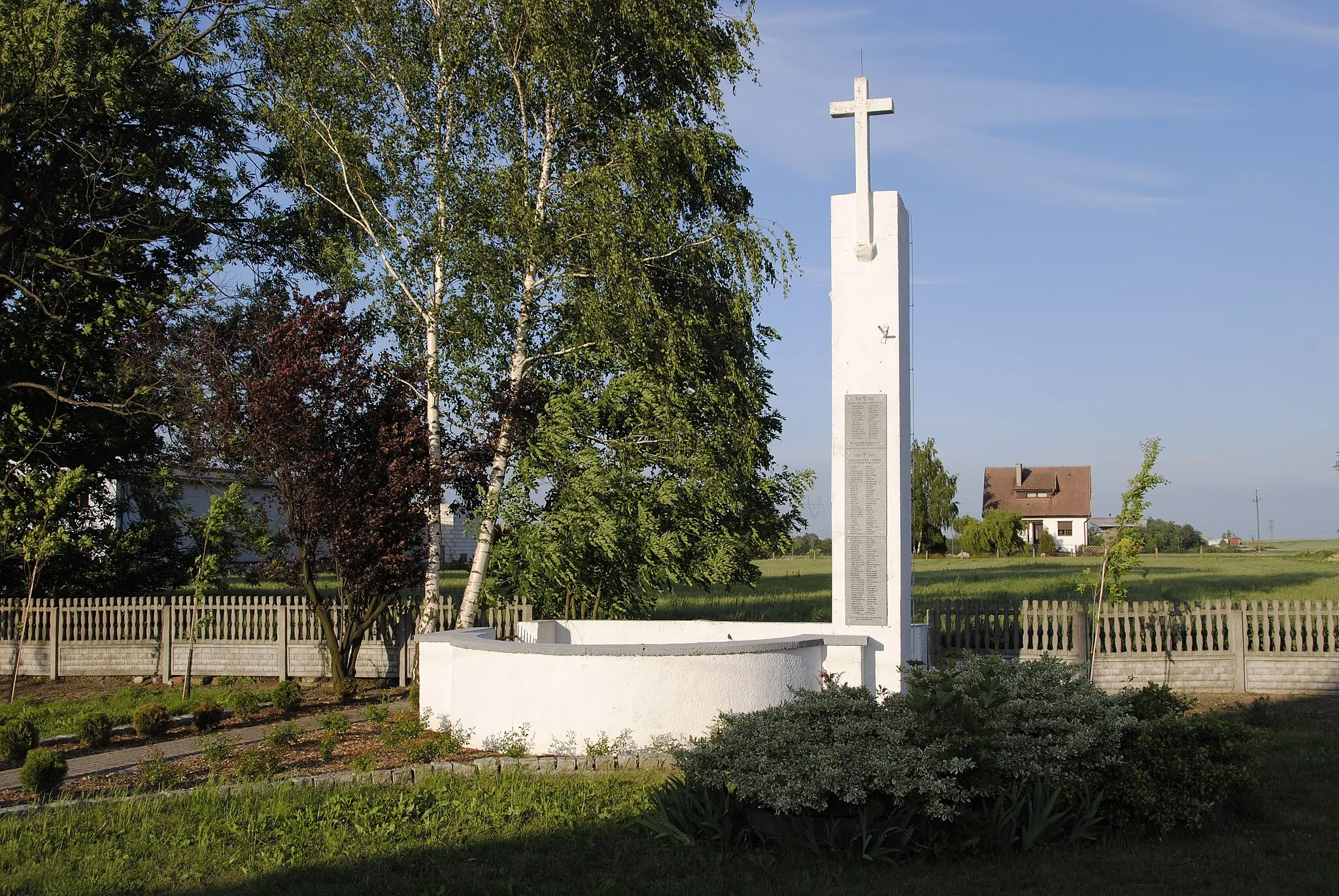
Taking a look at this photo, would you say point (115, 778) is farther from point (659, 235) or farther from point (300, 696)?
point (659, 235)

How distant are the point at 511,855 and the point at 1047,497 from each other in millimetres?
87594

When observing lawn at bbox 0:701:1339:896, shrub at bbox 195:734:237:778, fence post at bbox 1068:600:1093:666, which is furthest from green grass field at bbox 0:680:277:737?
fence post at bbox 1068:600:1093:666

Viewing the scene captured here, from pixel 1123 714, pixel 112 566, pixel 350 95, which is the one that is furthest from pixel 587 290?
pixel 112 566

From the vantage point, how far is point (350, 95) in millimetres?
16484

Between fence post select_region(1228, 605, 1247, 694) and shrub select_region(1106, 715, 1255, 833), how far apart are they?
8.36m

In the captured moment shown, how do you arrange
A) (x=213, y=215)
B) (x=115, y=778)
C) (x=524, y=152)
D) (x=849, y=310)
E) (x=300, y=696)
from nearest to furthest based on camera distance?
(x=115, y=778), (x=849, y=310), (x=300, y=696), (x=524, y=152), (x=213, y=215)

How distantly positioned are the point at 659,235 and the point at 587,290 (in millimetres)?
1368

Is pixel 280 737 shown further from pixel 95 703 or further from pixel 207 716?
pixel 95 703

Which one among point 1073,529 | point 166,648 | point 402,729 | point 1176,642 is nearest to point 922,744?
point 402,729

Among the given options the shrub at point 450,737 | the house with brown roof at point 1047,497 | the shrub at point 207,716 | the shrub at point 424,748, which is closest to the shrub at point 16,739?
the shrub at point 207,716

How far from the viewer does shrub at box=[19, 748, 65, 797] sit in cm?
888

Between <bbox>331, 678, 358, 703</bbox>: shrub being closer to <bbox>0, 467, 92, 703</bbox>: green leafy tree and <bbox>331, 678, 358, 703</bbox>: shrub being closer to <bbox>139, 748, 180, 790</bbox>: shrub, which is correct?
<bbox>0, 467, 92, 703</bbox>: green leafy tree

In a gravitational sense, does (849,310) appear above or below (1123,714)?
above

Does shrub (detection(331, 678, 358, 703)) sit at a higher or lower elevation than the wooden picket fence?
lower
